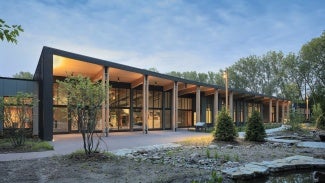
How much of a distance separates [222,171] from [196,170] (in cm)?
67

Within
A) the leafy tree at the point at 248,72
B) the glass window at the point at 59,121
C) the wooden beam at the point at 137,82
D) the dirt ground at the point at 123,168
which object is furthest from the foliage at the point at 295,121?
the leafy tree at the point at 248,72

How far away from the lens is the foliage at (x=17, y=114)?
478 inches

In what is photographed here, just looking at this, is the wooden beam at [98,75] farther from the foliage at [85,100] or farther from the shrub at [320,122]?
the shrub at [320,122]

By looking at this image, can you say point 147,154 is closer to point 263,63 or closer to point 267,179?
point 267,179

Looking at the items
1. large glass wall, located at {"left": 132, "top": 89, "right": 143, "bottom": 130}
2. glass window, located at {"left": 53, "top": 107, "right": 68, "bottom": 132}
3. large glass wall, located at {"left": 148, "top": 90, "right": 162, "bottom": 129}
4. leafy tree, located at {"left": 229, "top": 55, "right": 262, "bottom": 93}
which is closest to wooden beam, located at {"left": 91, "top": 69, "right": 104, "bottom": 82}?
glass window, located at {"left": 53, "top": 107, "right": 68, "bottom": 132}

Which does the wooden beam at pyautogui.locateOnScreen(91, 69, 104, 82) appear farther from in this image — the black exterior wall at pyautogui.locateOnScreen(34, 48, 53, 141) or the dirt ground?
the dirt ground

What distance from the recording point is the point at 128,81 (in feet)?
73.4

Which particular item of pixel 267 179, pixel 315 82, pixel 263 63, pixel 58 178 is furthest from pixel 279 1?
pixel 263 63

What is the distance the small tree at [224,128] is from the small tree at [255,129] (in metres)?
1.08

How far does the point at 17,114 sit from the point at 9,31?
1159 cm

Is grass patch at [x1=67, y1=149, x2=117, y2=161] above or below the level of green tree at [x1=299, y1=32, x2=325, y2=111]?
below

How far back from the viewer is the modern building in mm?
14297

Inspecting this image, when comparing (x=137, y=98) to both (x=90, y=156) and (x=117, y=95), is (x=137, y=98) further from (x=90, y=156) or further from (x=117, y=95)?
(x=90, y=156)

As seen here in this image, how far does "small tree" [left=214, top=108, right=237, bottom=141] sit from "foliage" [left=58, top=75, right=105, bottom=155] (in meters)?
7.24
